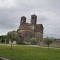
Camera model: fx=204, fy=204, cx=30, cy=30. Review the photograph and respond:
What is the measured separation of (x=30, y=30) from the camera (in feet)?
492

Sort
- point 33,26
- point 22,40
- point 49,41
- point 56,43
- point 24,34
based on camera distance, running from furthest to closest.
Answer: point 33,26 → point 24,34 → point 22,40 → point 56,43 → point 49,41

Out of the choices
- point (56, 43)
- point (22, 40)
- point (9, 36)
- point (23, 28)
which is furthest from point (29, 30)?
point (9, 36)

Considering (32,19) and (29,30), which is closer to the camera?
(29,30)

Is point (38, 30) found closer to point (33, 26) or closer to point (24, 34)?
point (33, 26)

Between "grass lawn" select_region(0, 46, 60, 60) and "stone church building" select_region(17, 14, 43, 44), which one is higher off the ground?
"stone church building" select_region(17, 14, 43, 44)

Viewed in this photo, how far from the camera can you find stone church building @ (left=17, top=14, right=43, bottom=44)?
142 metres

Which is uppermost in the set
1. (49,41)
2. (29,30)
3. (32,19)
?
(32,19)

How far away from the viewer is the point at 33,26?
534ft

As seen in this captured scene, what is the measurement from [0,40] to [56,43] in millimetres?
41855

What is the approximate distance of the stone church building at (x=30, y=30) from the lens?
464 feet

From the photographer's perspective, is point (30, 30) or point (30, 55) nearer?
point (30, 55)

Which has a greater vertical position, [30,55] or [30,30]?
[30,30]

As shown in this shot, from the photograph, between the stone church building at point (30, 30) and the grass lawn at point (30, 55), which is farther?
the stone church building at point (30, 30)

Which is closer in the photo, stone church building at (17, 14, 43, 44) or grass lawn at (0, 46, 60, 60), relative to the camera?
grass lawn at (0, 46, 60, 60)
